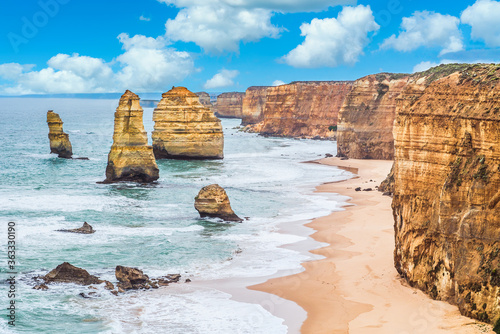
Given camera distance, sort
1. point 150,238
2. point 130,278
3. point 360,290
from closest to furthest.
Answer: point 360,290, point 130,278, point 150,238

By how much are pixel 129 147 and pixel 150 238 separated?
1693 cm

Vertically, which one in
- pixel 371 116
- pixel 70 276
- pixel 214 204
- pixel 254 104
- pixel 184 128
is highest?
pixel 254 104

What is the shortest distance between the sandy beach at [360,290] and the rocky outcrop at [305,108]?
268 feet

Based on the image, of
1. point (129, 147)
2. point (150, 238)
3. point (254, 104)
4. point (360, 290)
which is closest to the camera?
point (360, 290)

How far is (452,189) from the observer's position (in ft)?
51.5

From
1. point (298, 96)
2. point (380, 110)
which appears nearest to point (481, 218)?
point (380, 110)

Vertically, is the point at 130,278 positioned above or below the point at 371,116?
below

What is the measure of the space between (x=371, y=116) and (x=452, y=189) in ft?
163

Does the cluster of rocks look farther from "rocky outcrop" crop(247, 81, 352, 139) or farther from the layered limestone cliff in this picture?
"rocky outcrop" crop(247, 81, 352, 139)

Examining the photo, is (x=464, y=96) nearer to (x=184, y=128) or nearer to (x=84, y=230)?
(x=84, y=230)

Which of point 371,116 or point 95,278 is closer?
point 95,278

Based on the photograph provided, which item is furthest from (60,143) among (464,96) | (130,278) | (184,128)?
(464,96)

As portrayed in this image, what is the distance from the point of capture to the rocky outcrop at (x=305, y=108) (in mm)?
112188

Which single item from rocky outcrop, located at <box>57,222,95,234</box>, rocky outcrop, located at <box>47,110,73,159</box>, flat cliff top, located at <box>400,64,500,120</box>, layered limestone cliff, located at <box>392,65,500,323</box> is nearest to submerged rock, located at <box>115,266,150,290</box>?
rocky outcrop, located at <box>57,222,95,234</box>
